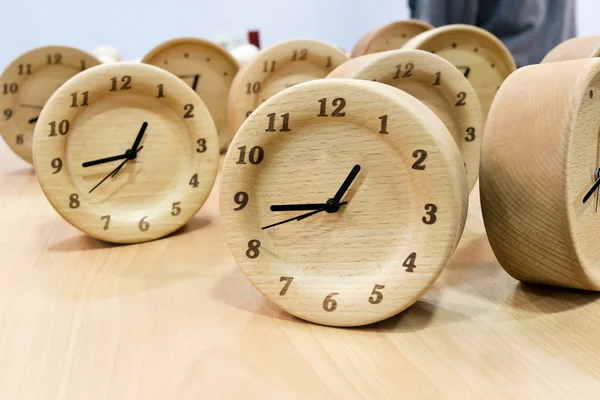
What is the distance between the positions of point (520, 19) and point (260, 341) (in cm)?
248

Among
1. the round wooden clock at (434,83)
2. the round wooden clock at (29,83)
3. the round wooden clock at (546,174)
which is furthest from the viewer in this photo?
the round wooden clock at (29,83)

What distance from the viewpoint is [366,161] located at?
3.37ft

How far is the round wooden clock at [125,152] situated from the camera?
146 centimetres

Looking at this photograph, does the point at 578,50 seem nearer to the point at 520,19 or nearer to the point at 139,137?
the point at 139,137

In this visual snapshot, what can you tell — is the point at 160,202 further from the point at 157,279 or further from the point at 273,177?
the point at 273,177

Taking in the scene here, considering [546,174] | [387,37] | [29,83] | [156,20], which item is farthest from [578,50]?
[156,20]

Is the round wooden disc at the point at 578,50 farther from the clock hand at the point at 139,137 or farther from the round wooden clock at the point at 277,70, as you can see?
the clock hand at the point at 139,137

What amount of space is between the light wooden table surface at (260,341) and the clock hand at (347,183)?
21 cm

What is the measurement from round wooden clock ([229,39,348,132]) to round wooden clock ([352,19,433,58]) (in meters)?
0.22

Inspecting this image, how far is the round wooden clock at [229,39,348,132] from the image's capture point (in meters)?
2.05

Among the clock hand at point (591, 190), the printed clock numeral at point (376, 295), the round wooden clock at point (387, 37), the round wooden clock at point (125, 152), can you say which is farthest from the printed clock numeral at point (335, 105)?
the round wooden clock at point (387, 37)

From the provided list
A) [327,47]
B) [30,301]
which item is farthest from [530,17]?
[30,301]

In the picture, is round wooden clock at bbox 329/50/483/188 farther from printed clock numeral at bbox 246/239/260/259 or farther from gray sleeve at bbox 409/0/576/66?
gray sleeve at bbox 409/0/576/66

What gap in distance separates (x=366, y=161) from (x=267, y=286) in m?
0.26
